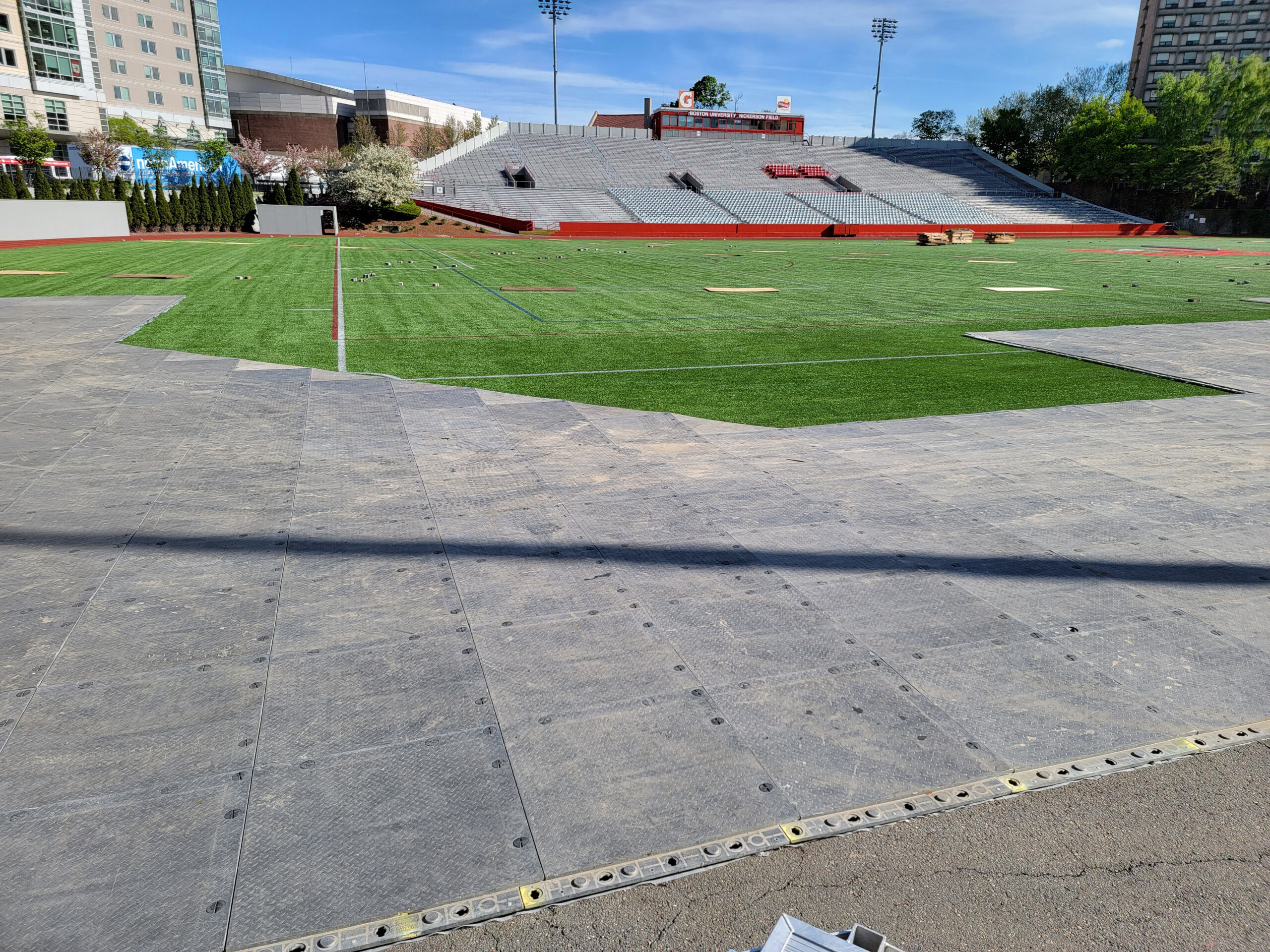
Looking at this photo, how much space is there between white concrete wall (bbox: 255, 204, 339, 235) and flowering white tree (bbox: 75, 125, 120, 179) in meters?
29.0

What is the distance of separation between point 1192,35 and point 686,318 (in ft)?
434

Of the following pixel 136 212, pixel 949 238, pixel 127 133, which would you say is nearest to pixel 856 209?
pixel 949 238

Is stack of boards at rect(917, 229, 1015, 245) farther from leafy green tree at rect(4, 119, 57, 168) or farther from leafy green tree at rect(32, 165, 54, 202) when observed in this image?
leafy green tree at rect(4, 119, 57, 168)

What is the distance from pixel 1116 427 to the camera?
28.1ft

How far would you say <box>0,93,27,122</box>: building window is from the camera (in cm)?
6356

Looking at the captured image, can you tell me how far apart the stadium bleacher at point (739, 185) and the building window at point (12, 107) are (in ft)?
107

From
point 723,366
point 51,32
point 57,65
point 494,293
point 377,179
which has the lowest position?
point 723,366

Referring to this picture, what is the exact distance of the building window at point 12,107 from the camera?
6356cm

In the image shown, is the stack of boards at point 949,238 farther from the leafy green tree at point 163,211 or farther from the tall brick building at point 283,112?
the tall brick building at point 283,112

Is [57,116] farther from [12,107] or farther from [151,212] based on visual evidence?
[151,212]

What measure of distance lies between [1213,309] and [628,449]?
17899 millimetres

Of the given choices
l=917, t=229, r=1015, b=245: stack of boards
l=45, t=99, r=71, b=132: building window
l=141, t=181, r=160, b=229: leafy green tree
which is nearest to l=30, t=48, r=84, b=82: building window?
l=45, t=99, r=71, b=132: building window

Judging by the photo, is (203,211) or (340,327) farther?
(203,211)

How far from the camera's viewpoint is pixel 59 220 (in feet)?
121
